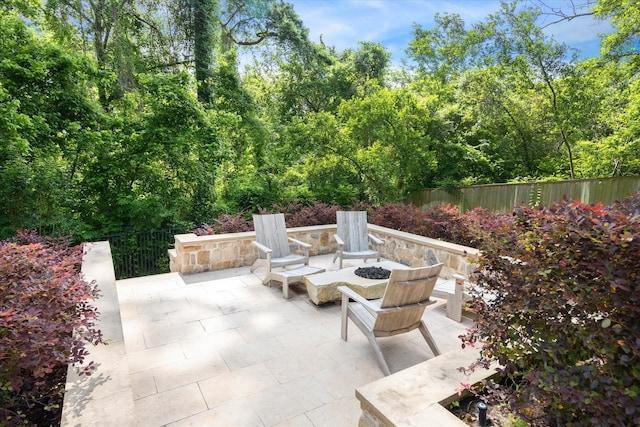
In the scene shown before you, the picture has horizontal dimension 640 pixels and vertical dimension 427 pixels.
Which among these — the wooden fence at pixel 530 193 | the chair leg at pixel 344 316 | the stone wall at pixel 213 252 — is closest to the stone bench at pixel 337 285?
the chair leg at pixel 344 316

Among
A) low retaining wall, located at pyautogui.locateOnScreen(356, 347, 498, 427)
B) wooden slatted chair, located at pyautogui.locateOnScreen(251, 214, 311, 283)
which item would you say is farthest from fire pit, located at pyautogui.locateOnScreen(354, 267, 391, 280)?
low retaining wall, located at pyautogui.locateOnScreen(356, 347, 498, 427)

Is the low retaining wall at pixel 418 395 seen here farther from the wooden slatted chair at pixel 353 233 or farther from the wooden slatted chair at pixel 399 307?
the wooden slatted chair at pixel 353 233

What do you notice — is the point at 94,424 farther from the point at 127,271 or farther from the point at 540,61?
the point at 540,61

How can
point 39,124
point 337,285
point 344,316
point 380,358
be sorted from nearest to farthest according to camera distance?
point 380,358
point 344,316
point 337,285
point 39,124

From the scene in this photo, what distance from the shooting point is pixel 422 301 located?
2.70 meters

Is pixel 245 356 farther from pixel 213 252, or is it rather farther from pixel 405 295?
pixel 213 252

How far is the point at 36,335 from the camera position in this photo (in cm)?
151

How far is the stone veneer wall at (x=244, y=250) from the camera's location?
15.0ft

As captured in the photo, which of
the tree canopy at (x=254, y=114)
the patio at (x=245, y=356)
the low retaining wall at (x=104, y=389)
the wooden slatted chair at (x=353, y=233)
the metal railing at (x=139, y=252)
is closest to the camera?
the low retaining wall at (x=104, y=389)

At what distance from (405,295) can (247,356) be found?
139cm

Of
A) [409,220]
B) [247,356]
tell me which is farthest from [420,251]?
[247,356]

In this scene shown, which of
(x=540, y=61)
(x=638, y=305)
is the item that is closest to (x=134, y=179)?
(x=638, y=305)

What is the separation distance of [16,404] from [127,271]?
5.39 m

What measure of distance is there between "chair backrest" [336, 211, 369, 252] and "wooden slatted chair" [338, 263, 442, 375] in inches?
92.3
